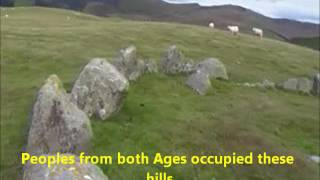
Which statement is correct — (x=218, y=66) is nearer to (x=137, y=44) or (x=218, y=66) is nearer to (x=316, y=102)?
(x=316, y=102)

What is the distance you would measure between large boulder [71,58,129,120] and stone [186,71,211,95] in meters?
8.62

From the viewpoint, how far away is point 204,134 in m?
29.6

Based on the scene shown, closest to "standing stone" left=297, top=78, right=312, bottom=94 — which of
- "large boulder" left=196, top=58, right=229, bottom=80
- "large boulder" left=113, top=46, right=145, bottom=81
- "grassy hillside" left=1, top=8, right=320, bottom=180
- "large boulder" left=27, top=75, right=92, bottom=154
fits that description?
"grassy hillside" left=1, top=8, right=320, bottom=180

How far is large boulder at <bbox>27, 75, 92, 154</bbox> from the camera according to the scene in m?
26.0

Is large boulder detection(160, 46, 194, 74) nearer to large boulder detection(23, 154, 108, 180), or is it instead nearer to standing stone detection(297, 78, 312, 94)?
standing stone detection(297, 78, 312, 94)

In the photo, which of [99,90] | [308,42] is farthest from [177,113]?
[308,42]

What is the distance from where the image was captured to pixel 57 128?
26188 millimetres

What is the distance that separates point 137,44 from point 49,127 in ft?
134

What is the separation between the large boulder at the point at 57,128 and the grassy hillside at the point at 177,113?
1.06 m

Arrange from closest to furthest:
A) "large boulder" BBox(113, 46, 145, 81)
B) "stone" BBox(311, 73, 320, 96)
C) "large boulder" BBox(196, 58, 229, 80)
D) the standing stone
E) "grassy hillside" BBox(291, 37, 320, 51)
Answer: "large boulder" BBox(113, 46, 145, 81)
"large boulder" BBox(196, 58, 229, 80)
the standing stone
"stone" BBox(311, 73, 320, 96)
"grassy hillside" BBox(291, 37, 320, 51)

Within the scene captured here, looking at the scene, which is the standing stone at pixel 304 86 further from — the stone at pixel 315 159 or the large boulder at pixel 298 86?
the stone at pixel 315 159

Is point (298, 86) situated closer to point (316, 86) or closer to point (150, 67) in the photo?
point (316, 86)

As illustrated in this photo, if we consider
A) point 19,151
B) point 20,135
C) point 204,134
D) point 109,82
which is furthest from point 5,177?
point 204,134

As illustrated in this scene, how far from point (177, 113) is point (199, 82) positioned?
7.98 metres
